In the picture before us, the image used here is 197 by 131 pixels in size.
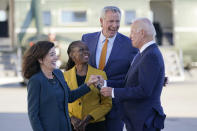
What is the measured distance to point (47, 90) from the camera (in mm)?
3248

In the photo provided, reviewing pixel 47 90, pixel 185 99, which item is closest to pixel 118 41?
pixel 47 90

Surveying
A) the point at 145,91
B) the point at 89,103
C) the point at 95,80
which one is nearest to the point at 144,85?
the point at 145,91

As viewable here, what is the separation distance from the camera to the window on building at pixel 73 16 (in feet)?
41.0

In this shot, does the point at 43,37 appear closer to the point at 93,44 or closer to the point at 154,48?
the point at 93,44

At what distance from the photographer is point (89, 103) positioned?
151 inches

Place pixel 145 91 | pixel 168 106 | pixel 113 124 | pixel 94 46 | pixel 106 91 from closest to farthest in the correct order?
pixel 145 91, pixel 106 91, pixel 113 124, pixel 94 46, pixel 168 106

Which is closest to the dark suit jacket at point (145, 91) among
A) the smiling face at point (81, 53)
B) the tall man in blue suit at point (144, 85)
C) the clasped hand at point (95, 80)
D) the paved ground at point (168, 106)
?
the tall man in blue suit at point (144, 85)

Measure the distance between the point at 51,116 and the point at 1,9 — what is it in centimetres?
1371

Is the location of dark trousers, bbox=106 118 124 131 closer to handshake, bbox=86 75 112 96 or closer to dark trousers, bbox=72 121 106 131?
dark trousers, bbox=72 121 106 131

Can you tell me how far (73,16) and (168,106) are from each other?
175 inches

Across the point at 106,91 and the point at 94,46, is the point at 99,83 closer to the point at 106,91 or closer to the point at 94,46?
the point at 106,91

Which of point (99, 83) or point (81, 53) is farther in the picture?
point (81, 53)

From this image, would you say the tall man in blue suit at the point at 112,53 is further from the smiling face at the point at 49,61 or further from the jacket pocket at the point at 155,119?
the smiling face at the point at 49,61

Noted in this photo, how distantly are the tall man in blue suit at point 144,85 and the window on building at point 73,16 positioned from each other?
9039mm
